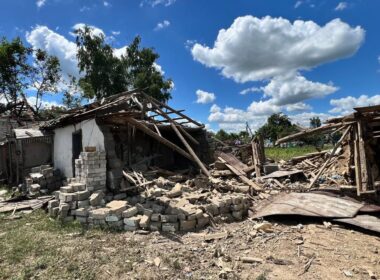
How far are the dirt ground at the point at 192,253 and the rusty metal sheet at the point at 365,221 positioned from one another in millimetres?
162

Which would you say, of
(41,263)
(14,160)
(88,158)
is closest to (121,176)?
(88,158)

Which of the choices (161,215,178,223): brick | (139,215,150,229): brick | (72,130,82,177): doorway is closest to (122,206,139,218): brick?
(139,215,150,229): brick

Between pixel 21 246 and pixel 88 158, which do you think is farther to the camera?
pixel 88 158

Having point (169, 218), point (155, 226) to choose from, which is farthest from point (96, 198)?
point (169, 218)

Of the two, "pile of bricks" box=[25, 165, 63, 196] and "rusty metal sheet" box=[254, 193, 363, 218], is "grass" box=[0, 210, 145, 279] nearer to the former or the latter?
"pile of bricks" box=[25, 165, 63, 196]

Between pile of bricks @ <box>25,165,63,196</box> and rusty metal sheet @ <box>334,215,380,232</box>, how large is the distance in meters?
9.17

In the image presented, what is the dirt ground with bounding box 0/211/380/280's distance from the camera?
4441mm

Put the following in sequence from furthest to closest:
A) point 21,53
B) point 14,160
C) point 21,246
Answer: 1. point 21,53
2. point 14,160
3. point 21,246

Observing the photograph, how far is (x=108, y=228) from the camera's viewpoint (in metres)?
6.41

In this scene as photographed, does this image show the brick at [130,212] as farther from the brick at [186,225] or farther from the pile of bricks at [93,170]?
the pile of bricks at [93,170]

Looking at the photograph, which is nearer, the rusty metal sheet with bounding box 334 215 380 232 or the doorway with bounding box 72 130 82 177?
the rusty metal sheet with bounding box 334 215 380 232

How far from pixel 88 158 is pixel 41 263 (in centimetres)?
340

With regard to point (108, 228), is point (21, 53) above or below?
above

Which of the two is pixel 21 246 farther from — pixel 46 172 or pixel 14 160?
pixel 14 160
